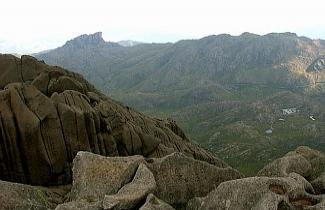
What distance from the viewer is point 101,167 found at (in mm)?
34969

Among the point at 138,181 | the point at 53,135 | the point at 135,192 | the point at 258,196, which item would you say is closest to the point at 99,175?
the point at 138,181

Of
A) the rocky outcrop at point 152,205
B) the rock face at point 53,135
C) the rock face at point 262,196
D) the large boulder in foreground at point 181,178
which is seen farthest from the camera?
the rock face at point 53,135

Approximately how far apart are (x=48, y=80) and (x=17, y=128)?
24240mm

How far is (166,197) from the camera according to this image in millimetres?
34812

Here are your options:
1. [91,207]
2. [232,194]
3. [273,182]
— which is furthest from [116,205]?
[273,182]

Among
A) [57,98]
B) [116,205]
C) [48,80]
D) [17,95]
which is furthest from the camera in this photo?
[48,80]

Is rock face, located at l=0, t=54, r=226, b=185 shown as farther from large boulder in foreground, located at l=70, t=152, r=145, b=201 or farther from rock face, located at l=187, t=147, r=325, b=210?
rock face, located at l=187, t=147, r=325, b=210

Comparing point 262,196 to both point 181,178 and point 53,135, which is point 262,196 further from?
point 53,135

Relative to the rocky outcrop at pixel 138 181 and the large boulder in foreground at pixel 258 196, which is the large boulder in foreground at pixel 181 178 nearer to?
the rocky outcrop at pixel 138 181

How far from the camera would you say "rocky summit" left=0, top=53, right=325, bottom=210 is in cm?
3152

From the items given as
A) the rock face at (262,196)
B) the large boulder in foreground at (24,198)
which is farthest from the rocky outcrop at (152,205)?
the large boulder in foreground at (24,198)

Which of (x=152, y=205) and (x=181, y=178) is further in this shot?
(x=181, y=178)

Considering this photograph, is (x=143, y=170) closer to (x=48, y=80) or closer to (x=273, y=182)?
(x=273, y=182)

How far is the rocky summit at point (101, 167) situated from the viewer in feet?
103
